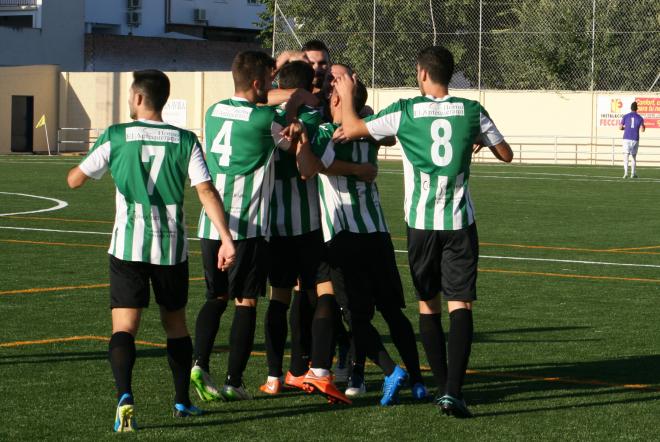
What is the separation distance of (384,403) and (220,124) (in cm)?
183

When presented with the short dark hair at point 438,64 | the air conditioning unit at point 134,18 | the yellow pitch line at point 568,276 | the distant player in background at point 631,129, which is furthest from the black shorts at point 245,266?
the air conditioning unit at point 134,18

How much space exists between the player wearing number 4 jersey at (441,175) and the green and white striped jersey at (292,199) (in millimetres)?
353

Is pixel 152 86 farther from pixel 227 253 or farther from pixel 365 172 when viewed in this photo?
pixel 365 172

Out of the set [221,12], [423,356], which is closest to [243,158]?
[423,356]

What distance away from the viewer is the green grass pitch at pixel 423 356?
7199 millimetres

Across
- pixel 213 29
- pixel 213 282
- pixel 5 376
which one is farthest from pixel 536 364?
pixel 213 29

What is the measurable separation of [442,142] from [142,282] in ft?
6.01

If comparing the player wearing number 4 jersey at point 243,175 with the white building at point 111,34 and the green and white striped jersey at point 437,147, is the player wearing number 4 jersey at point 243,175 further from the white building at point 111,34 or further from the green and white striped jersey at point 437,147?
the white building at point 111,34

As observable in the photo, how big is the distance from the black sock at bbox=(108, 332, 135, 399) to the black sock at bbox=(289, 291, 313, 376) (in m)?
1.38

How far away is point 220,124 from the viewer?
7.72 meters

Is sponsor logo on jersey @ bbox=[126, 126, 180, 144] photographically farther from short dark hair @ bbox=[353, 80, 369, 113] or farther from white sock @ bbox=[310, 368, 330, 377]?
white sock @ bbox=[310, 368, 330, 377]

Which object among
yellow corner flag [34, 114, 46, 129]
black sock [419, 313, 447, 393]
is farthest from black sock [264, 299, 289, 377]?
yellow corner flag [34, 114, 46, 129]

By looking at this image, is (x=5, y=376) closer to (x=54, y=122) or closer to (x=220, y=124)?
(x=220, y=124)

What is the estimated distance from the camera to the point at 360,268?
793cm
